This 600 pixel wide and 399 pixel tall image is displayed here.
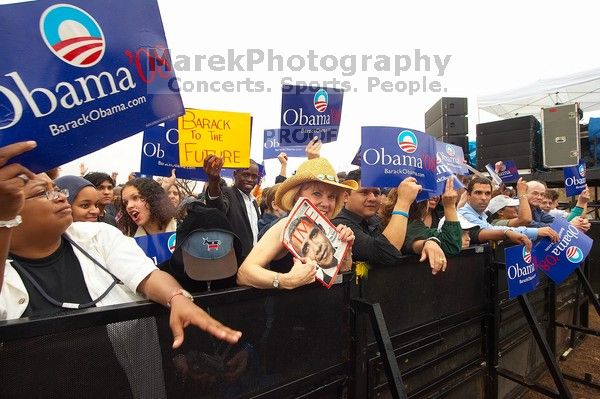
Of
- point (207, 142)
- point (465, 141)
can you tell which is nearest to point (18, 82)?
point (207, 142)

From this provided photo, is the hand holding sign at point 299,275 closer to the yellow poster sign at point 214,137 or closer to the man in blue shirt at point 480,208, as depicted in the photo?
the yellow poster sign at point 214,137

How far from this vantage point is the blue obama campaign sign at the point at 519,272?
292cm

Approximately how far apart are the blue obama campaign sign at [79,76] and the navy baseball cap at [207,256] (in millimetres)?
490

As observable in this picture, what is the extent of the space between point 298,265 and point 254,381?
0.50 metres

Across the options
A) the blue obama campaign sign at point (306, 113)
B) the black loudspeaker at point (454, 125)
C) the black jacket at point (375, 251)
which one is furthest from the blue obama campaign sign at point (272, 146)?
the black loudspeaker at point (454, 125)

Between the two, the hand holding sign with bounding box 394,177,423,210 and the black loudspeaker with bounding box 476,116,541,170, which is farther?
the black loudspeaker with bounding box 476,116,541,170

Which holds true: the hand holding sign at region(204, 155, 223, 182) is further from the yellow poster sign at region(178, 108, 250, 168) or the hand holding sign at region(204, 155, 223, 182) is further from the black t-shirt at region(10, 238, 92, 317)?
the black t-shirt at region(10, 238, 92, 317)

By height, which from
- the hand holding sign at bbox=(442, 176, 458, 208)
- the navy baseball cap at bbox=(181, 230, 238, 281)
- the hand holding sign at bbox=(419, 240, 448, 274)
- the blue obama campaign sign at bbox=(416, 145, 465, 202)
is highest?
the blue obama campaign sign at bbox=(416, 145, 465, 202)

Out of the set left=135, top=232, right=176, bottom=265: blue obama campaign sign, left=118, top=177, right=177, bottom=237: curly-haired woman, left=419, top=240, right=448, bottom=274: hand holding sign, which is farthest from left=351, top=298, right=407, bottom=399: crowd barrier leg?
left=118, top=177, right=177, bottom=237: curly-haired woman

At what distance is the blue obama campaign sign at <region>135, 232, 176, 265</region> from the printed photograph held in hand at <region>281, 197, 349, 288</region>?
5.50 ft

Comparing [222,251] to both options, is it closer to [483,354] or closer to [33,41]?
[33,41]

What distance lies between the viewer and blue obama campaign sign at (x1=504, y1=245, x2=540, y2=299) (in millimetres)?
2922

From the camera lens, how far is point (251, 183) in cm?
412

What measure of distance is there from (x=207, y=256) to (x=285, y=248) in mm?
416
